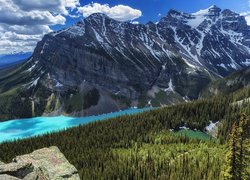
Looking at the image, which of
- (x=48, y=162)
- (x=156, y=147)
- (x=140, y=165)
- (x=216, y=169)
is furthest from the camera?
(x=156, y=147)

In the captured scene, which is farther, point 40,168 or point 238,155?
point 238,155

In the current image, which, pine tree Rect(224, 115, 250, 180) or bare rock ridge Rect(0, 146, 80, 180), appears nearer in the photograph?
bare rock ridge Rect(0, 146, 80, 180)

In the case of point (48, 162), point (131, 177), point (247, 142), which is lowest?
point (131, 177)

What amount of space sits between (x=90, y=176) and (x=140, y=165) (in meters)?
21.6

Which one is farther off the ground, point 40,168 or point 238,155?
point 238,155

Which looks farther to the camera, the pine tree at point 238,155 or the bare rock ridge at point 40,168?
the pine tree at point 238,155

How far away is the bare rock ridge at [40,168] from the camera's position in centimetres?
4877

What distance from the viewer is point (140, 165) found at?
5906 inches

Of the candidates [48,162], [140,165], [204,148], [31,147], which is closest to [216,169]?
[140,165]

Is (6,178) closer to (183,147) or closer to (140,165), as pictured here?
(140,165)

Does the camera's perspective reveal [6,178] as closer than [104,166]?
Yes

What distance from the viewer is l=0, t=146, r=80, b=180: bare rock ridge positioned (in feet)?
160

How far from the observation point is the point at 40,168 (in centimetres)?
5491

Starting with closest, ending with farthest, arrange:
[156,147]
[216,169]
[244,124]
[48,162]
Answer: [244,124] → [48,162] → [216,169] → [156,147]
